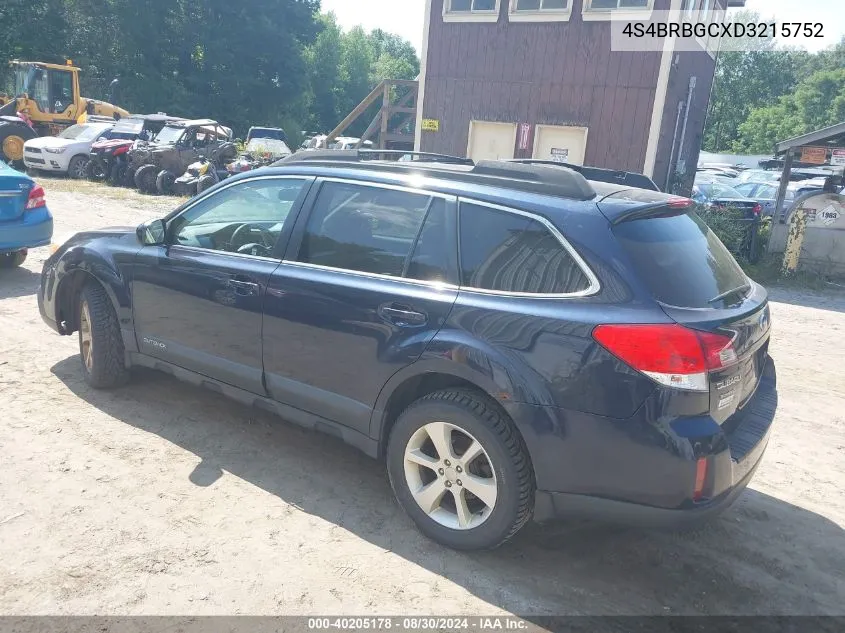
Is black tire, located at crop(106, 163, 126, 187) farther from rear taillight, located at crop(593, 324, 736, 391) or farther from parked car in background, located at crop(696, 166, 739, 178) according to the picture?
parked car in background, located at crop(696, 166, 739, 178)

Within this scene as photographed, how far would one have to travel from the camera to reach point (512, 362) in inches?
112

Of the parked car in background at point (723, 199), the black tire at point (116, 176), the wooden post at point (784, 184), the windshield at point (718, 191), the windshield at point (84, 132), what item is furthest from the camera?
the windshield at point (84, 132)

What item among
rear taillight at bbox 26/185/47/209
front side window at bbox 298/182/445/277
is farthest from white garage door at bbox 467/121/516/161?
front side window at bbox 298/182/445/277

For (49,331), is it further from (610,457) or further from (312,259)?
(610,457)

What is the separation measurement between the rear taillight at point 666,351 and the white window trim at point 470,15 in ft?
41.0

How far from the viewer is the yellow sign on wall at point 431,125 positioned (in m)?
14.8

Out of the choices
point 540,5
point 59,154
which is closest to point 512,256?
point 540,5

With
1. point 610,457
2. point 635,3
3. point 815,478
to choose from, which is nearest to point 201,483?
point 610,457

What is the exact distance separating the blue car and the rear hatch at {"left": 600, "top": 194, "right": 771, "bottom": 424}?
21.7ft

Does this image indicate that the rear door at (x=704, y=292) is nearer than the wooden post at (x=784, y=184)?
Yes

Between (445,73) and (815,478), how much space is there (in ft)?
40.0

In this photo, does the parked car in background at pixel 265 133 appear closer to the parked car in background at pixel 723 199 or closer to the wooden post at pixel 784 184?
the parked car in background at pixel 723 199

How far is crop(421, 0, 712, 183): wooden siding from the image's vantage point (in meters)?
12.7

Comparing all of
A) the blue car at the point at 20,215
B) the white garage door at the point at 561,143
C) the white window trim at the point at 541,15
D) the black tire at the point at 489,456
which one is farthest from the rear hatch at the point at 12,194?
the white window trim at the point at 541,15
